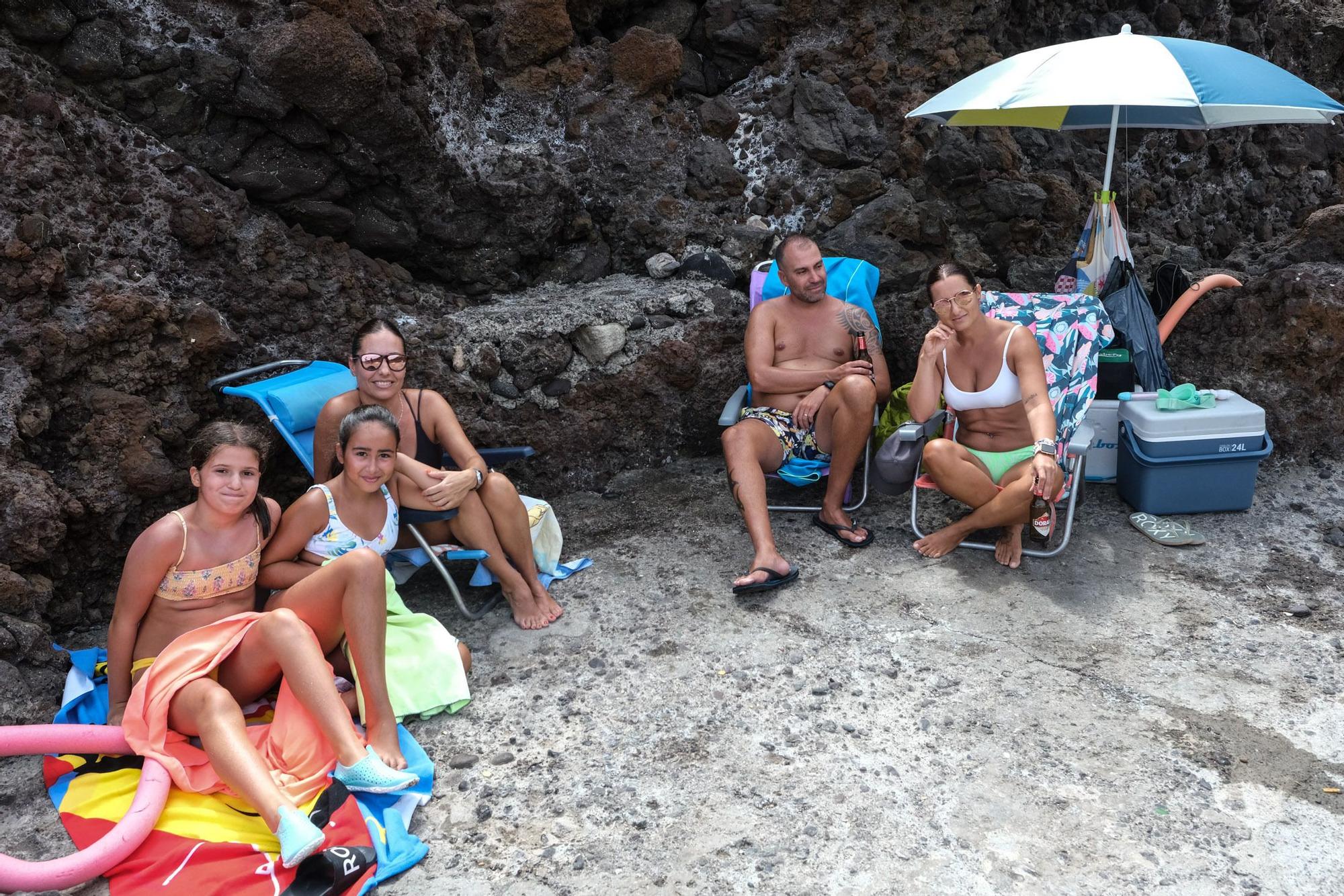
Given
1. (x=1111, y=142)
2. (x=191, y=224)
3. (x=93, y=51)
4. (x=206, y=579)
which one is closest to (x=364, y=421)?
(x=206, y=579)

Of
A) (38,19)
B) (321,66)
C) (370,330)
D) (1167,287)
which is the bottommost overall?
(1167,287)

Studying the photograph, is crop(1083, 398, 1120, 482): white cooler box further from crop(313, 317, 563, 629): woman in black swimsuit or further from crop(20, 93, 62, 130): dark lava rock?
crop(20, 93, 62, 130): dark lava rock

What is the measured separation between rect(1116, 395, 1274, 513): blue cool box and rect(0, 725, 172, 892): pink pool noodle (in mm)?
4049

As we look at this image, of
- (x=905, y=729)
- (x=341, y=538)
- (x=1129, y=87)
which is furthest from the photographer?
(x=1129, y=87)

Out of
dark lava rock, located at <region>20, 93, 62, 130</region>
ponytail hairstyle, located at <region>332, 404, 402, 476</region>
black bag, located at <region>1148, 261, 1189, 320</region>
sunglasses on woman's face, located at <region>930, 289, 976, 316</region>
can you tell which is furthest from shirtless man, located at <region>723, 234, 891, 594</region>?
dark lava rock, located at <region>20, 93, 62, 130</region>

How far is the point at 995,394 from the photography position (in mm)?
4223

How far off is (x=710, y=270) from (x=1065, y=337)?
2.06 m

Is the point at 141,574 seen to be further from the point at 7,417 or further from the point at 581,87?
the point at 581,87

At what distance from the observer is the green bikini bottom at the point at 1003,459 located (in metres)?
4.22

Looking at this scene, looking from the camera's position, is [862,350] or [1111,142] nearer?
[862,350]

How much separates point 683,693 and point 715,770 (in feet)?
1.41

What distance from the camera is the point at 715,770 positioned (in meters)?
2.96

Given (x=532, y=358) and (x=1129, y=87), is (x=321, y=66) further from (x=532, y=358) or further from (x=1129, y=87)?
(x=1129, y=87)

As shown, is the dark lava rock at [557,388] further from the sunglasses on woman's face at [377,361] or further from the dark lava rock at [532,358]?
the sunglasses on woman's face at [377,361]
